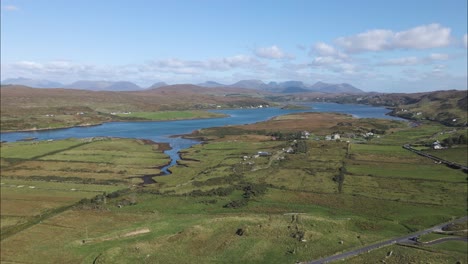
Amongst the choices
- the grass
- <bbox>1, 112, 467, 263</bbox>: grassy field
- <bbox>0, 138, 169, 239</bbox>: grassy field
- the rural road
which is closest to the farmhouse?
the grass

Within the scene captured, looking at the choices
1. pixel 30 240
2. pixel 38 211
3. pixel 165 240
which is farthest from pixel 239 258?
pixel 38 211

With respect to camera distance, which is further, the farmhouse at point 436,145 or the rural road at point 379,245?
the farmhouse at point 436,145

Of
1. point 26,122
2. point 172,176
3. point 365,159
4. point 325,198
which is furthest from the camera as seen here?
point 26,122

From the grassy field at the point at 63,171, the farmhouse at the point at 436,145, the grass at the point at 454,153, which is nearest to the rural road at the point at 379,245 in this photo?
the grassy field at the point at 63,171

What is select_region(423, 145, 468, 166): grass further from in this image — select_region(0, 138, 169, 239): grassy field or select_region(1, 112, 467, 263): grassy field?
select_region(0, 138, 169, 239): grassy field

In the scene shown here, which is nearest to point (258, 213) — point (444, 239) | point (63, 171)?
point (444, 239)

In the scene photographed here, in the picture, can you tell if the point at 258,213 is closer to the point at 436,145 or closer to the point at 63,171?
the point at 63,171

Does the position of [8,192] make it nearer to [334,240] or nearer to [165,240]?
[165,240]

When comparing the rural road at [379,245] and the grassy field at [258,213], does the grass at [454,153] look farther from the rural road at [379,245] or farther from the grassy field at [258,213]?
the rural road at [379,245]
